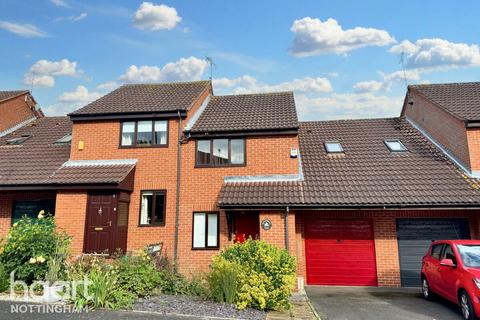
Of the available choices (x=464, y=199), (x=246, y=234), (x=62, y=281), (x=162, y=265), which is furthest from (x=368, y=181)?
(x=62, y=281)

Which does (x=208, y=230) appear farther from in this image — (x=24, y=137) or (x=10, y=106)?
(x=10, y=106)

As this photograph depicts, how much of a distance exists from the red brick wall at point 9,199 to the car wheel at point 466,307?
43.9ft

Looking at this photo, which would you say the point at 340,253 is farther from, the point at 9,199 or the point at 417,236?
the point at 9,199

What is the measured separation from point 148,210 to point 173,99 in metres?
4.86

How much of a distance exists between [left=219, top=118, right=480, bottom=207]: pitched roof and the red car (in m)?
2.02

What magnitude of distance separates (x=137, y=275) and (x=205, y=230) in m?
3.97

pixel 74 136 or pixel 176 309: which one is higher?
pixel 74 136

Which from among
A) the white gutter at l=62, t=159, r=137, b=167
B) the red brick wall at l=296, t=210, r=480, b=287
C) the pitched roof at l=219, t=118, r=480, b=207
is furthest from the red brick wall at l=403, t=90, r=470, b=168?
the white gutter at l=62, t=159, r=137, b=167

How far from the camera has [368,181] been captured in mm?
11164

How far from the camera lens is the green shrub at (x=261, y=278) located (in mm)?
6996

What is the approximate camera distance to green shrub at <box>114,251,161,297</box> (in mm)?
7215

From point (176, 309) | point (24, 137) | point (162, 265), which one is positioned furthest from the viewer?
point (24, 137)

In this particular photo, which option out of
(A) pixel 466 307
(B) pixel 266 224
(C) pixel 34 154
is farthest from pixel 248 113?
(A) pixel 466 307

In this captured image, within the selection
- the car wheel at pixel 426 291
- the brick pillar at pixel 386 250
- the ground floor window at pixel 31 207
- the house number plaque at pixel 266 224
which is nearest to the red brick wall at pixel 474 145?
the brick pillar at pixel 386 250
